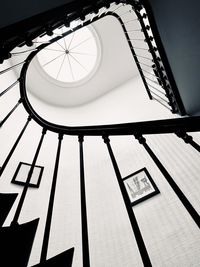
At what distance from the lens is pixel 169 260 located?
2266 millimetres

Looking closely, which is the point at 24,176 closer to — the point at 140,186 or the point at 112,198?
Answer: the point at 112,198

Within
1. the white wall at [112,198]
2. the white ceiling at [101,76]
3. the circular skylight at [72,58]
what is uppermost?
the circular skylight at [72,58]

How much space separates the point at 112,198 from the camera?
3299 mm

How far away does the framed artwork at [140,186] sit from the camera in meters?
3.00

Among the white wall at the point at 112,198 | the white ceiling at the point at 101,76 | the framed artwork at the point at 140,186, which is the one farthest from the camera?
the white ceiling at the point at 101,76

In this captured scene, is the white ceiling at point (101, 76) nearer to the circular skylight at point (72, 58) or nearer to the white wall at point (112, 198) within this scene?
the circular skylight at point (72, 58)

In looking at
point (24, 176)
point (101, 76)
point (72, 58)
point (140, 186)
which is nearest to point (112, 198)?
point (140, 186)

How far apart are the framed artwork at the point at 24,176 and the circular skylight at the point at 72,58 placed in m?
3.36

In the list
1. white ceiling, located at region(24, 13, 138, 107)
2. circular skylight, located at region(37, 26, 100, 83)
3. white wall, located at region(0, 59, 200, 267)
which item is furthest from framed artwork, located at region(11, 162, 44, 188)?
circular skylight, located at region(37, 26, 100, 83)

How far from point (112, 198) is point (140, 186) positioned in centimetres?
45

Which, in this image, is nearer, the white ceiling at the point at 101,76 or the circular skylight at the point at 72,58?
the white ceiling at the point at 101,76

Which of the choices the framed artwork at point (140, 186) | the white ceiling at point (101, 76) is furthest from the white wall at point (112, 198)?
the white ceiling at point (101, 76)

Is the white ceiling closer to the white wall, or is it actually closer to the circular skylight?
the circular skylight

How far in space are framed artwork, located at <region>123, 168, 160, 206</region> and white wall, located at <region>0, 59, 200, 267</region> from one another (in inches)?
3.1
